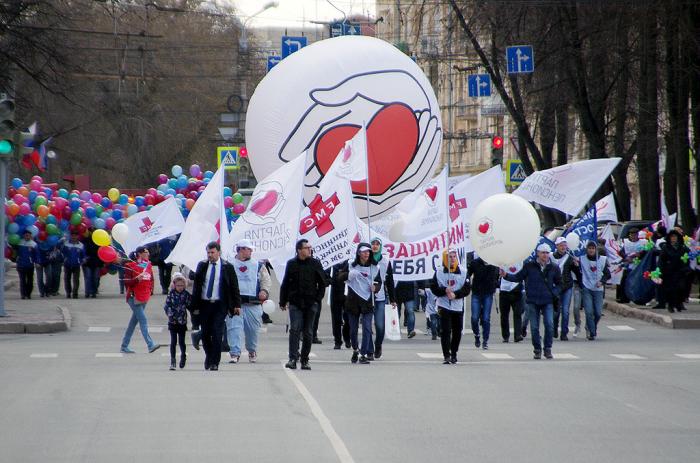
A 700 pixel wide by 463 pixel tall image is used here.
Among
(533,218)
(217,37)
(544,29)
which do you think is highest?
(217,37)

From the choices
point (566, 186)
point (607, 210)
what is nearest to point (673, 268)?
point (566, 186)

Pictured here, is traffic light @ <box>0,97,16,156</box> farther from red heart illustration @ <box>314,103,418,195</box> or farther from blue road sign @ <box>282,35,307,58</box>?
blue road sign @ <box>282,35,307,58</box>

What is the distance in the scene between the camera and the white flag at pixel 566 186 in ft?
76.3

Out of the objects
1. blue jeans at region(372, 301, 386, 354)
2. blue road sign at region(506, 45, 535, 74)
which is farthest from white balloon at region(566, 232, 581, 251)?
blue road sign at region(506, 45, 535, 74)

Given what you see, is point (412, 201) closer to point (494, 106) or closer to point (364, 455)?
point (364, 455)

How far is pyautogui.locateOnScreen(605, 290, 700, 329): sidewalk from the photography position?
933 inches

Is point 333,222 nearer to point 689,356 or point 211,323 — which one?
point 211,323

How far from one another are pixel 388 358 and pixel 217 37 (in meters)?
43.7

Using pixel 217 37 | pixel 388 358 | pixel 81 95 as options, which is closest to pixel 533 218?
pixel 388 358

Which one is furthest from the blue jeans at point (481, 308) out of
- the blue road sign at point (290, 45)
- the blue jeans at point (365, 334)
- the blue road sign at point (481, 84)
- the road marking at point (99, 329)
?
the blue road sign at point (481, 84)

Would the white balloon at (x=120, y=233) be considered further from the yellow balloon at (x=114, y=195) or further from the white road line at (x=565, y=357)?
the yellow balloon at (x=114, y=195)

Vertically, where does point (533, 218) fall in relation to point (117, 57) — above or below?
below

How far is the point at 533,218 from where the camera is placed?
17.9 meters

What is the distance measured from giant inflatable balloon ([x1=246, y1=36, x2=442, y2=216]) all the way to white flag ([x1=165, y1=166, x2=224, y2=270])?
15.2ft
